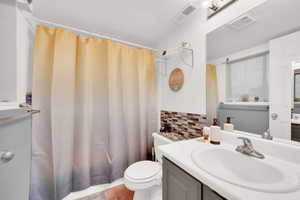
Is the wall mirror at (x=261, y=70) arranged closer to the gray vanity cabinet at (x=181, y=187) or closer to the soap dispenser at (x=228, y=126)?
the soap dispenser at (x=228, y=126)

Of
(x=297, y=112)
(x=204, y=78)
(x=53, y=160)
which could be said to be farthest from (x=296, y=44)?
(x=53, y=160)

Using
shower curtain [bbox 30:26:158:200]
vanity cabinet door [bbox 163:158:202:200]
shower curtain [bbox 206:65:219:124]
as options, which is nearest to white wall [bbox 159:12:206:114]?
shower curtain [bbox 206:65:219:124]

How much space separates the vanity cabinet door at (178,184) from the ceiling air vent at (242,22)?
111 centimetres

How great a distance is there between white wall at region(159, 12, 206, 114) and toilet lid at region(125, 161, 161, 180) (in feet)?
2.40

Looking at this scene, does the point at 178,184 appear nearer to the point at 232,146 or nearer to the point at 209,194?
the point at 209,194

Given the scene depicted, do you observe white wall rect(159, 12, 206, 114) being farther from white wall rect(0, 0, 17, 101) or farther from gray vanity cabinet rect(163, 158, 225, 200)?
white wall rect(0, 0, 17, 101)

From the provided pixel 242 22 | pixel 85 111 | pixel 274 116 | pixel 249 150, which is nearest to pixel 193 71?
pixel 242 22

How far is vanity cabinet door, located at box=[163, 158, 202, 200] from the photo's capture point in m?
0.55

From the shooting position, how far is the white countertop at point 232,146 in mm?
391

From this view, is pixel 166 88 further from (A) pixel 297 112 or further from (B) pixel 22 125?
(B) pixel 22 125

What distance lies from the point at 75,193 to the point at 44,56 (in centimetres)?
152

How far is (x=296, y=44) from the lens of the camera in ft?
2.10

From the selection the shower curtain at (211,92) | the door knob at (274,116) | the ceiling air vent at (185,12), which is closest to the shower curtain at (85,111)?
the ceiling air vent at (185,12)

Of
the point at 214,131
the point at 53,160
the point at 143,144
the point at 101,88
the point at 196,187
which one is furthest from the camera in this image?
the point at 143,144
